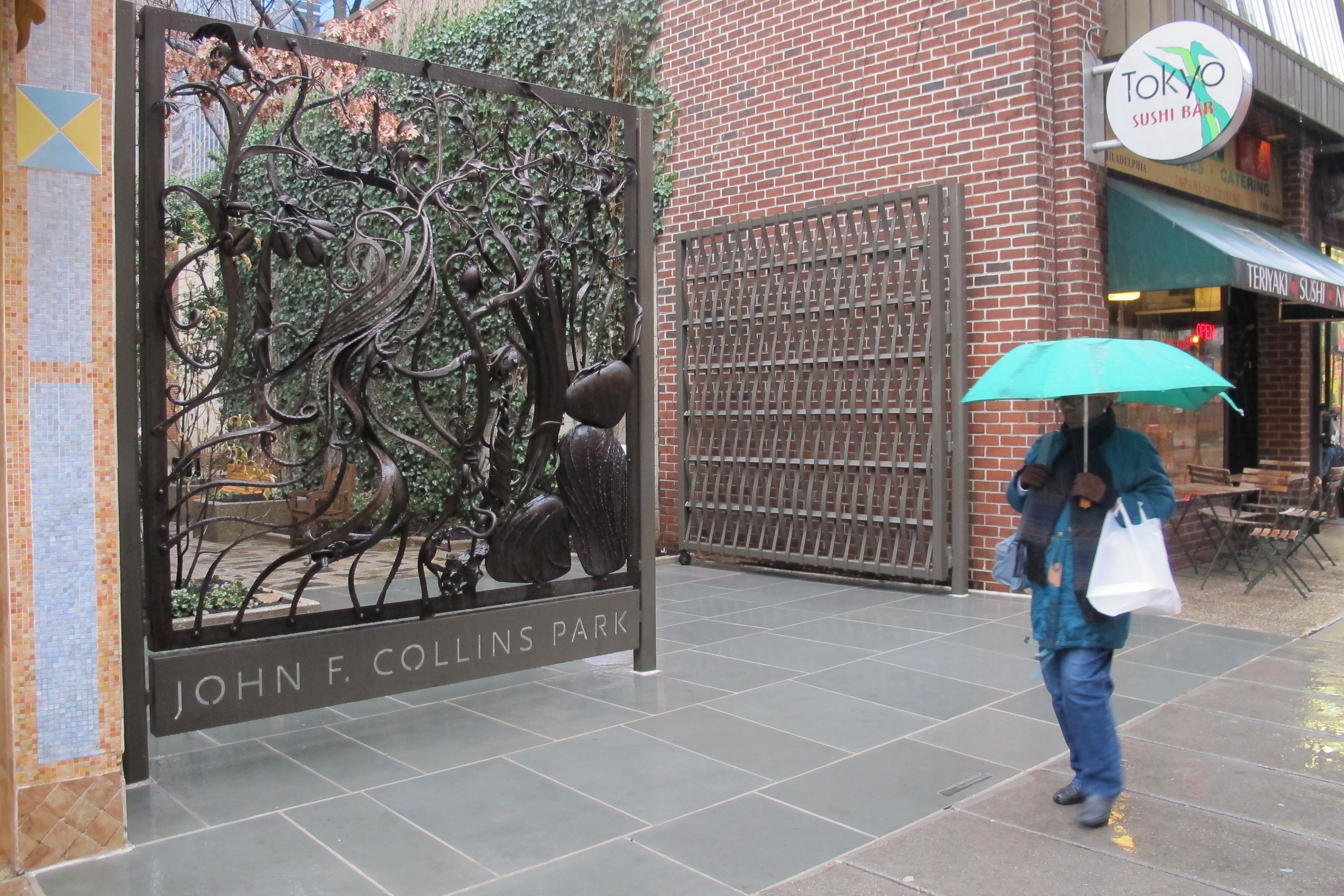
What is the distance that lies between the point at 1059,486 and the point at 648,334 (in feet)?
8.59

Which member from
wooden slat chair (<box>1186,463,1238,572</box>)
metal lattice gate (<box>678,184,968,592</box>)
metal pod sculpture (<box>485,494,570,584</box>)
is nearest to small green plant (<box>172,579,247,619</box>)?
metal pod sculpture (<box>485,494,570,584</box>)

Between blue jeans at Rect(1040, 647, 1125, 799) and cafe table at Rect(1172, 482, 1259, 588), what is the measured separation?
16.3 ft

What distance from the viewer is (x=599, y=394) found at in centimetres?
589

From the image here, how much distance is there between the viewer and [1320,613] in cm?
775

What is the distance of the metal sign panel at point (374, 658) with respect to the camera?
14.9 ft

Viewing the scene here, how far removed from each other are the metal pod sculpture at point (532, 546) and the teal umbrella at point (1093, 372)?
250 cm

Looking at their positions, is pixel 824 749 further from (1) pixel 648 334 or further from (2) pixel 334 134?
(2) pixel 334 134

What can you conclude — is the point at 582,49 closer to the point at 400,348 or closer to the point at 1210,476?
the point at 1210,476

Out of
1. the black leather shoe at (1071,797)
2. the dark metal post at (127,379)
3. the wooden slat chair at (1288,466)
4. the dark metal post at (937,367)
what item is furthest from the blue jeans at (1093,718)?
the wooden slat chair at (1288,466)

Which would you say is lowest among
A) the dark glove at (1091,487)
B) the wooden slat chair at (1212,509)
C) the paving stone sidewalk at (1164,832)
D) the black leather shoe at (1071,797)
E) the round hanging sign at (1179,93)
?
the paving stone sidewalk at (1164,832)

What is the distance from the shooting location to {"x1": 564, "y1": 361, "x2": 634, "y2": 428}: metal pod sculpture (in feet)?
19.2

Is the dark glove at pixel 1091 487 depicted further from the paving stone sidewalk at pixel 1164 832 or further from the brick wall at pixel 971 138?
the brick wall at pixel 971 138

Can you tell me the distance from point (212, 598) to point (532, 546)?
9.16ft

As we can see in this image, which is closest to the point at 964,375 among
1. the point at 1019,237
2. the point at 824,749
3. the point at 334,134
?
the point at 1019,237
